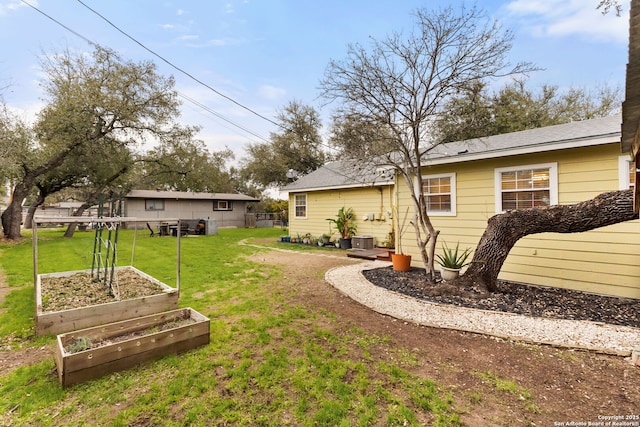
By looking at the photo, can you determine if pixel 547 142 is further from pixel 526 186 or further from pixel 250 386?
pixel 250 386

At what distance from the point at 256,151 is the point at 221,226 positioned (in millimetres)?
6833

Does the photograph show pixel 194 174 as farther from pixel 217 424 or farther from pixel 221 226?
pixel 217 424

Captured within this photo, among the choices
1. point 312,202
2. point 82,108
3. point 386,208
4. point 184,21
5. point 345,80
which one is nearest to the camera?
point 345,80

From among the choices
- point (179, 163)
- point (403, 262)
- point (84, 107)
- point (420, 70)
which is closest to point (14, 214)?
point (84, 107)

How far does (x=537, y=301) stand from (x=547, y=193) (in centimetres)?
216

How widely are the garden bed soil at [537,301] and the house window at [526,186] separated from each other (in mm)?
1601

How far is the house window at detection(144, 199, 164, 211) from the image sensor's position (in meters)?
20.0

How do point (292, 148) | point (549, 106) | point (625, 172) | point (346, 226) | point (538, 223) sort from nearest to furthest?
point (538, 223), point (625, 172), point (346, 226), point (549, 106), point (292, 148)

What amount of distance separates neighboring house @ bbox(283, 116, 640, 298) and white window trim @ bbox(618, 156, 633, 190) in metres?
0.01

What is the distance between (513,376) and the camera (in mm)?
2574

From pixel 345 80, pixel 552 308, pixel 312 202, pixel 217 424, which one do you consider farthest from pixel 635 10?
pixel 312 202

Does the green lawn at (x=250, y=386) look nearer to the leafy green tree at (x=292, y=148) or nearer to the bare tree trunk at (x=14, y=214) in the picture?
the bare tree trunk at (x=14, y=214)

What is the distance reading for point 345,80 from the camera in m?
5.44

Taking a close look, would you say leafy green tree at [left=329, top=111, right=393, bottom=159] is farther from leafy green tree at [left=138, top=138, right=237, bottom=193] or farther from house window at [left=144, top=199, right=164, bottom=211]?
house window at [left=144, top=199, right=164, bottom=211]
